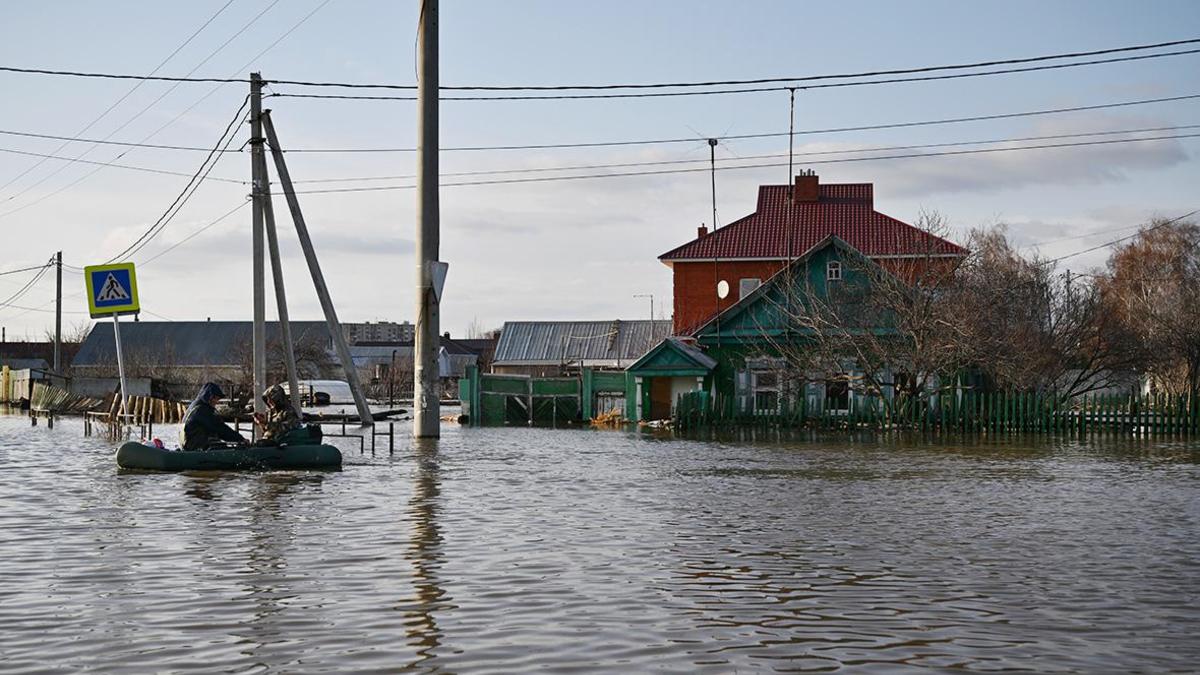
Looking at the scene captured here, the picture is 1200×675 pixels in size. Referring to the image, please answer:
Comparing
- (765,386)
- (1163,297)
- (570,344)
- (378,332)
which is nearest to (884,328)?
(765,386)

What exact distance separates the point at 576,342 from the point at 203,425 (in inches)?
2554

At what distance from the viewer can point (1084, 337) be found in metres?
45.7

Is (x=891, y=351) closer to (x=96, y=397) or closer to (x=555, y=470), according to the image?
(x=555, y=470)

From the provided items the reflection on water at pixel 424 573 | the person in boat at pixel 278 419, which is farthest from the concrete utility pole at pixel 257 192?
the reflection on water at pixel 424 573

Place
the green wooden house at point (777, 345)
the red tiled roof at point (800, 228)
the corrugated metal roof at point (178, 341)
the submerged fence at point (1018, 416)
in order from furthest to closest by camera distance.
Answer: the corrugated metal roof at point (178, 341), the red tiled roof at point (800, 228), the green wooden house at point (777, 345), the submerged fence at point (1018, 416)

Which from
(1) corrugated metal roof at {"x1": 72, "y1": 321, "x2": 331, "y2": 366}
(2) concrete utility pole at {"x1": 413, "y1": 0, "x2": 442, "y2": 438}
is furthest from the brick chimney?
(1) corrugated metal roof at {"x1": 72, "y1": 321, "x2": 331, "y2": 366}

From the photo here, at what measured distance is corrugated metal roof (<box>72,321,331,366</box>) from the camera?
395 feet

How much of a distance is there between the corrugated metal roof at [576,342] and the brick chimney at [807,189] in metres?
24.1

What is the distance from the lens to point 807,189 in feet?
198

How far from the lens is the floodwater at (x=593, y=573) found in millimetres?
8148

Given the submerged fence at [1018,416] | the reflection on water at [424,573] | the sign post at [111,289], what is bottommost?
the reflection on water at [424,573]

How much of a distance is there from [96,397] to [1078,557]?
44840mm

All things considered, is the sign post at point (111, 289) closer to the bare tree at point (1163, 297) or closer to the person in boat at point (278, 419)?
Result: the person in boat at point (278, 419)

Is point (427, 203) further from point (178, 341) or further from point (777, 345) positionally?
point (178, 341)
